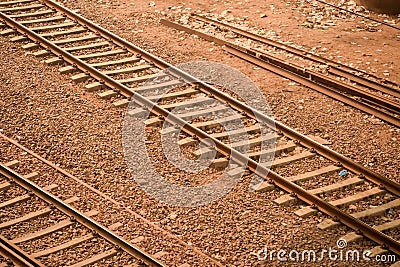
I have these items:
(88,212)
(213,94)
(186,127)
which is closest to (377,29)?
(213,94)

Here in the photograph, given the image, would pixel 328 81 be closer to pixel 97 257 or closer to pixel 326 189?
pixel 326 189

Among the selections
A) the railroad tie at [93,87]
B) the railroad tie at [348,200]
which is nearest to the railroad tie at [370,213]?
the railroad tie at [348,200]

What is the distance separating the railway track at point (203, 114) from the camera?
32.1 feet

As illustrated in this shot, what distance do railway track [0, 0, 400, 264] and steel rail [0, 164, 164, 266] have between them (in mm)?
2225

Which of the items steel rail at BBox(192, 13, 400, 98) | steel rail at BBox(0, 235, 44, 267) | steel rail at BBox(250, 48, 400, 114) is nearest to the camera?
steel rail at BBox(0, 235, 44, 267)

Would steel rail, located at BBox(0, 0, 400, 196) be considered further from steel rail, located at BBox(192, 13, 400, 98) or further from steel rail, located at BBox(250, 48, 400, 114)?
steel rail, located at BBox(192, 13, 400, 98)

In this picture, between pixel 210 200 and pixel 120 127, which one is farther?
pixel 120 127

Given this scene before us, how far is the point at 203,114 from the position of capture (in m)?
12.0

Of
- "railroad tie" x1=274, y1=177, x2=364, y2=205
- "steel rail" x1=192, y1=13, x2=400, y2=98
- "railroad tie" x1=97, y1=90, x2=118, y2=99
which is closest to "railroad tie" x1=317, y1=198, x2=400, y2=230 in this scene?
"railroad tie" x1=274, y1=177, x2=364, y2=205

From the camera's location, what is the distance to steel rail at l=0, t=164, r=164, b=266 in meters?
8.77

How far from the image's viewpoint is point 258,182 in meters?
10.3

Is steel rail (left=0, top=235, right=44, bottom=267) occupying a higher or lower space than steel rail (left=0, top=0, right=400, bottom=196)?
lower

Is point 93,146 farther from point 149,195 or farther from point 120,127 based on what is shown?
point 149,195

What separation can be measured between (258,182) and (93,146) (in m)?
2.73
